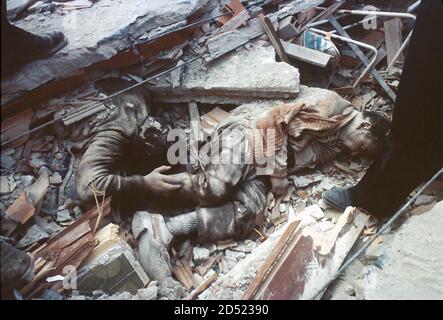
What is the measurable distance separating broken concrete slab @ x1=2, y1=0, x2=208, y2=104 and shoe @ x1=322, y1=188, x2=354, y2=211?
2471mm

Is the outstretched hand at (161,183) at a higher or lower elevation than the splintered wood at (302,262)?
higher

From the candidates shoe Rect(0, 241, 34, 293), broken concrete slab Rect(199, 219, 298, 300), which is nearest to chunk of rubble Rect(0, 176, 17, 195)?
shoe Rect(0, 241, 34, 293)

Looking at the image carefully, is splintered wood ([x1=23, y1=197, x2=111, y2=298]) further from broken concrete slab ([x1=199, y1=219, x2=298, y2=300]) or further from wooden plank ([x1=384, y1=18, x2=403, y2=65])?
wooden plank ([x1=384, y1=18, x2=403, y2=65])

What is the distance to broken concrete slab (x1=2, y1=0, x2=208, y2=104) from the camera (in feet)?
10.7

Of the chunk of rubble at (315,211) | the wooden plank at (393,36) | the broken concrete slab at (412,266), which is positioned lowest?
the broken concrete slab at (412,266)

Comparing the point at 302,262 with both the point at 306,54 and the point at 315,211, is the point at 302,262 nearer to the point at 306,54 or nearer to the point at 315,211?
the point at 315,211

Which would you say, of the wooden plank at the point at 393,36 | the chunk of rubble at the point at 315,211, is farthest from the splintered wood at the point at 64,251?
the wooden plank at the point at 393,36

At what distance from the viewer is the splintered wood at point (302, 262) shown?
2877 millimetres

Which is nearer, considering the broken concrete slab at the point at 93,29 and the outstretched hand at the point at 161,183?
the broken concrete slab at the point at 93,29

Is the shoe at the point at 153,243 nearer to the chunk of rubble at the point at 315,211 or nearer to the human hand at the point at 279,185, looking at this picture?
the human hand at the point at 279,185

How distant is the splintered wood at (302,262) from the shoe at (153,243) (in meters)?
0.79
